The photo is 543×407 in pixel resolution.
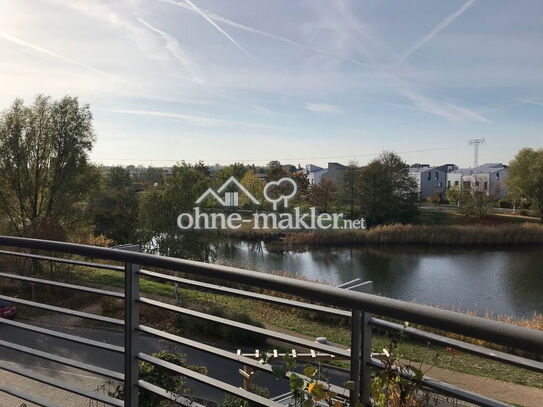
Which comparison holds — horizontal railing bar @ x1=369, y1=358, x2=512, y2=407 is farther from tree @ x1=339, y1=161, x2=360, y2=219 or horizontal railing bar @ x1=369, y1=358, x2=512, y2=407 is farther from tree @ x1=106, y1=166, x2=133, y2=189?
tree @ x1=106, y1=166, x2=133, y2=189

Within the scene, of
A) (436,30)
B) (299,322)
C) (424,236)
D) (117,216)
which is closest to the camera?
(299,322)

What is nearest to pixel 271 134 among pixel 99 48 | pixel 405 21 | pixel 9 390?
pixel 405 21

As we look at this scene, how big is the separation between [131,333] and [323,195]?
37.4m

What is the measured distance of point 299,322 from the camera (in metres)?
12.0

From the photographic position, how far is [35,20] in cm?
840

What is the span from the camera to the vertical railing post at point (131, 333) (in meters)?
1.50

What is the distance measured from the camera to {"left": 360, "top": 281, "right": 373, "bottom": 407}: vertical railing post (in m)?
1.11

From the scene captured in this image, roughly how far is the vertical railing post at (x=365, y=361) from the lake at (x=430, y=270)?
14.0 m

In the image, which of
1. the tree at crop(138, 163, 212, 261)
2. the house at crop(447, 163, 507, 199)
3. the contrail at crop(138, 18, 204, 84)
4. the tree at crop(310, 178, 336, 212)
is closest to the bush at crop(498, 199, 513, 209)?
the house at crop(447, 163, 507, 199)

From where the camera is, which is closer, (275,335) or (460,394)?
(460,394)

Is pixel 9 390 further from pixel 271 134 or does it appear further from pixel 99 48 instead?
pixel 271 134

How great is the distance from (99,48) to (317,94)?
24.2 meters

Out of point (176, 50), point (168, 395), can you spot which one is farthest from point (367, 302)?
point (176, 50)
